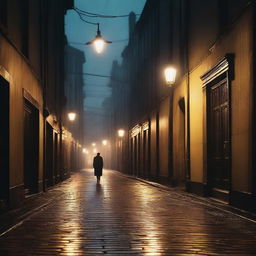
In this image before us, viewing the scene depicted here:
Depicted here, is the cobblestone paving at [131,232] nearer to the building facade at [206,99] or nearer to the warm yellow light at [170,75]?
the building facade at [206,99]

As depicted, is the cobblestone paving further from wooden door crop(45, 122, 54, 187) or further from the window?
wooden door crop(45, 122, 54, 187)

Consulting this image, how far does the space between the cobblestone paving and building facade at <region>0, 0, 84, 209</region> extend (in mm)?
1519

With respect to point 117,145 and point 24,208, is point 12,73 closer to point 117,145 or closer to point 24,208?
point 24,208

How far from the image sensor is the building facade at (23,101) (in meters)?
12.2

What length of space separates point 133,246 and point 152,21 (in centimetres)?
2657

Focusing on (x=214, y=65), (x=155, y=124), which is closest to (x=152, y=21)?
(x=155, y=124)

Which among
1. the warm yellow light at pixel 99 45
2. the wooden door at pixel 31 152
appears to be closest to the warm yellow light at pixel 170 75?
the warm yellow light at pixel 99 45

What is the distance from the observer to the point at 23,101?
15.0 metres

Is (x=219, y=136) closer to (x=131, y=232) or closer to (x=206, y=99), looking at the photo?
(x=206, y=99)

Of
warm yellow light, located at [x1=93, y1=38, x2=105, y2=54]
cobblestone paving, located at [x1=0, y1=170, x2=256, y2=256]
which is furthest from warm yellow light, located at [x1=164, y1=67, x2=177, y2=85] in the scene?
cobblestone paving, located at [x1=0, y1=170, x2=256, y2=256]

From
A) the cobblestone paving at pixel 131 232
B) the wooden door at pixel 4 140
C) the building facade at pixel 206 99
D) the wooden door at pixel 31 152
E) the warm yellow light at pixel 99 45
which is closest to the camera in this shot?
the cobblestone paving at pixel 131 232

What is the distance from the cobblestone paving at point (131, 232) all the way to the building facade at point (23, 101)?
1.52 meters

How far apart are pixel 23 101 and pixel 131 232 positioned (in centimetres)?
739

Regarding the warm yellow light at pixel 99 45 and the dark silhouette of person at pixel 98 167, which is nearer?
the warm yellow light at pixel 99 45
